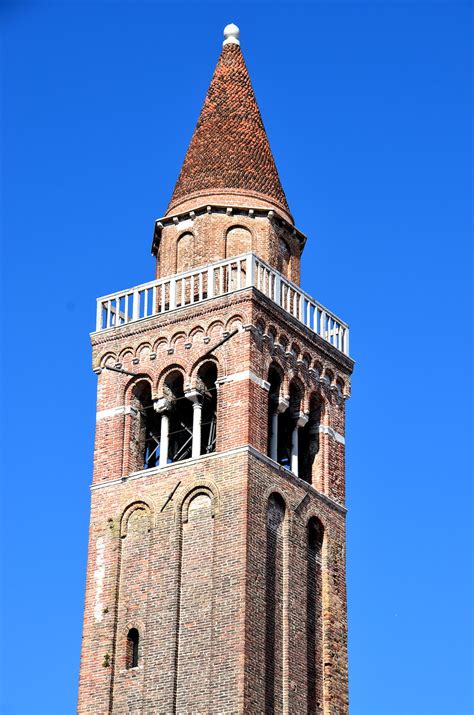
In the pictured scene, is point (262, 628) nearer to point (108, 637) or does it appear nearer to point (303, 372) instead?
point (108, 637)

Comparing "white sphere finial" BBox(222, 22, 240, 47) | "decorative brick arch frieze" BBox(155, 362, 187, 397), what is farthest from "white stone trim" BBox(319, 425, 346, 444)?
"white sphere finial" BBox(222, 22, 240, 47)

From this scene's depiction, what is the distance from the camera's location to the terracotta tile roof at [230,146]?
47.3 metres

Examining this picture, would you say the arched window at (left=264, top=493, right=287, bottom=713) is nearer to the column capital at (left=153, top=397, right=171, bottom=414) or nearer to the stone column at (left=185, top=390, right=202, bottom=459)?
the stone column at (left=185, top=390, right=202, bottom=459)

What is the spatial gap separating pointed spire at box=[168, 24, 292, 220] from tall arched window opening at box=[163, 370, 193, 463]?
562cm

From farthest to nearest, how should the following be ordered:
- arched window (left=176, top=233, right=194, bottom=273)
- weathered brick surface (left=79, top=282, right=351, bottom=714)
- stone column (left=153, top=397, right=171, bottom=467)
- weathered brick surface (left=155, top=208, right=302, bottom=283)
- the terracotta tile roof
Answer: the terracotta tile roof → arched window (left=176, top=233, right=194, bottom=273) → weathered brick surface (left=155, top=208, right=302, bottom=283) → stone column (left=153, top=397, right=171, bottom=467) → weathered brick surface (left=79, top=282, right=351, bottom=714)

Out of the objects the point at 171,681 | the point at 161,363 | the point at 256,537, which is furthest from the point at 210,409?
the point at 171,681

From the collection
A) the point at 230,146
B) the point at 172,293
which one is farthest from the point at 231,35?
the point at 172,293

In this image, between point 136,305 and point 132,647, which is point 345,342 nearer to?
point 136,305

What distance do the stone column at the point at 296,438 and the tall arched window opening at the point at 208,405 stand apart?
203 cm

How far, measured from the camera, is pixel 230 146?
48375 millimetres

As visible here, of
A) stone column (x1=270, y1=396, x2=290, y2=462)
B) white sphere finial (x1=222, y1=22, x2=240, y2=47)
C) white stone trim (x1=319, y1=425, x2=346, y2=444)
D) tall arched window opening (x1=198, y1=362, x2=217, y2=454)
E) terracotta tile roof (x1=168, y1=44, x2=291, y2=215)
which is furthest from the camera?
white sphere finial (x1=222, y1=22, x2=240, y2=47)

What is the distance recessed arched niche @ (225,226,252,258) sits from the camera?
151ft

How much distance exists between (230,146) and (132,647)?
1495 centimetres

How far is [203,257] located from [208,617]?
10.5 metres
